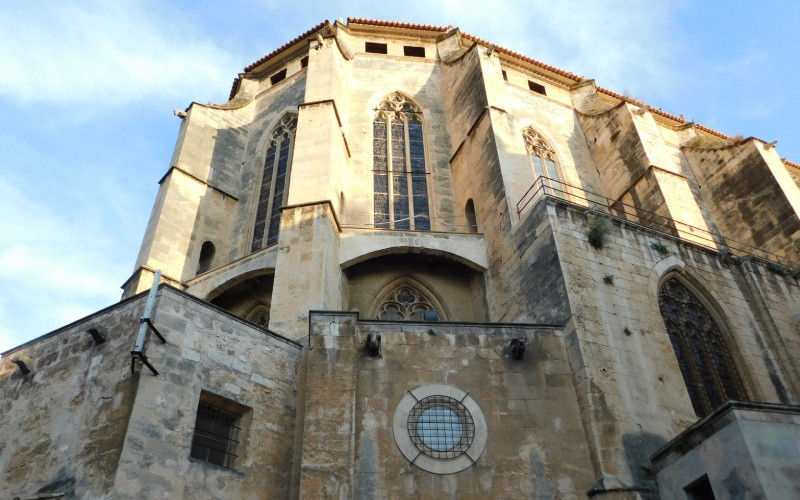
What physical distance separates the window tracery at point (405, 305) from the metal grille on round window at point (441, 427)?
4438mm

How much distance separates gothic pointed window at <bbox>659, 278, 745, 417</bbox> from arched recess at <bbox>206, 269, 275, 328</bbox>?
7.76 meters

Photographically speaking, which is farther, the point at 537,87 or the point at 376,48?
the point at 537,87

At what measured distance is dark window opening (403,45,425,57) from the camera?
20.3m

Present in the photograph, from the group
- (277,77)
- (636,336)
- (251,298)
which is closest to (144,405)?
(251,298)

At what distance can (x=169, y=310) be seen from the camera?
30.2 ft

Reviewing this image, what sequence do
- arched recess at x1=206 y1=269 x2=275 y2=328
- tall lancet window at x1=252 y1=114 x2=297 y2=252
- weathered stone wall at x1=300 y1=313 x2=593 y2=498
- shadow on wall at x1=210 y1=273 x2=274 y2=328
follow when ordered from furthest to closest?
tall lancet window at x1=252 y1=114 x2=297 y2=252, shadow on wall at x1=210 y1=273 x2=274 y2=328, arched recess at x1=206 y1=269 x2=275 y2=328, weathered stone wall at x1=300 y1=313 x2=593 y2=498

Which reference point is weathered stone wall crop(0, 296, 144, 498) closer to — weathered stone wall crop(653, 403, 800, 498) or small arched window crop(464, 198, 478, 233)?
weathered stone wall crop(653, 403, 800, 498)

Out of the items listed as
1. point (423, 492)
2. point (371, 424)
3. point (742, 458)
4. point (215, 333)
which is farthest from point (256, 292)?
point (742, 458)

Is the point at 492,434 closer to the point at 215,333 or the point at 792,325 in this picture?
the point at 215,333

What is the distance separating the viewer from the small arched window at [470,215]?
15.5 m

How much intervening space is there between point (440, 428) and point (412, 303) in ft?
16.7

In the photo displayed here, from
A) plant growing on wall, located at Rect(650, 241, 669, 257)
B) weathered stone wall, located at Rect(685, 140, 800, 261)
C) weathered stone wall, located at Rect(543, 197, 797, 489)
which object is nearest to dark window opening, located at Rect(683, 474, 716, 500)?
weathered stone wall, located at Rect(543, 197, 797, 489)

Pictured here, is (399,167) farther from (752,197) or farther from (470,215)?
(752,197)

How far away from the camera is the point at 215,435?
8984 millimetres
